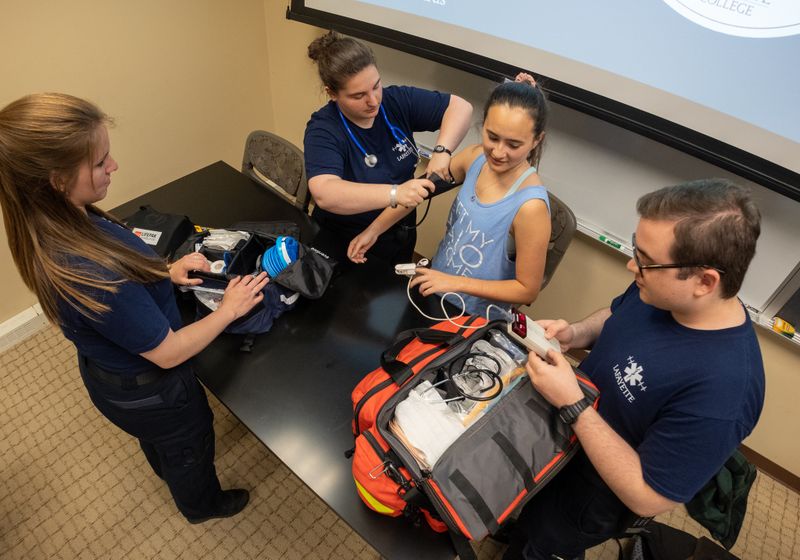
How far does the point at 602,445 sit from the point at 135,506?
1.95m

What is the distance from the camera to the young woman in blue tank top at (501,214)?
1261 millimetres

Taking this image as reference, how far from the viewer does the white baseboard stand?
7.94ft

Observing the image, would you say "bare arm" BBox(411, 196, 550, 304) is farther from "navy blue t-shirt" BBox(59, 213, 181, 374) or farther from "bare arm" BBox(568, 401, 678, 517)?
"navy blue t-shirt" BBox(59, 213, 181, 374)

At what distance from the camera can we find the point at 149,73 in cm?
252

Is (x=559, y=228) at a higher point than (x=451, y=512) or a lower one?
higher

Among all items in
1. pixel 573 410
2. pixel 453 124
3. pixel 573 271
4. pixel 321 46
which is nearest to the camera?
pixel 573 410

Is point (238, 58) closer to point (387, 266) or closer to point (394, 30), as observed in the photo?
point (394, 30)

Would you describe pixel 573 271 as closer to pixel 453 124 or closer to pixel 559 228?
pixel 559 228

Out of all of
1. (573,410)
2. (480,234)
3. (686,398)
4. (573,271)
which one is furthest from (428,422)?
(573,271)

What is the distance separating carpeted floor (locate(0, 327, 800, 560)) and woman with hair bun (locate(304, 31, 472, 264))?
3.67ft

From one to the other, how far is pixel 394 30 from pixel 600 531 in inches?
86.3

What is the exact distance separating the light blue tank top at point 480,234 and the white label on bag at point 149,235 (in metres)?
1.07

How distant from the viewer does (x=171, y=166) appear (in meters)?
2.88

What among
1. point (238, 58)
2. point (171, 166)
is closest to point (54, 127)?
point (171, 166)
